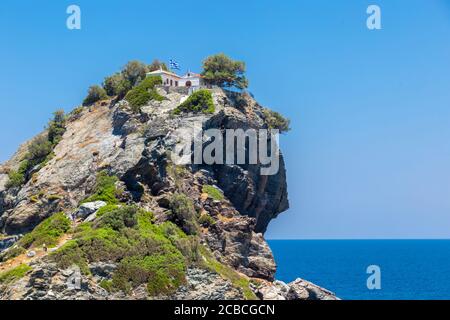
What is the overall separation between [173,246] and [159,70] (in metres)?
29.0

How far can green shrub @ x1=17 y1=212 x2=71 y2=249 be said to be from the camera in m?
56.4

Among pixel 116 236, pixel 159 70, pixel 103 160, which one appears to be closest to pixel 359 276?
pixel 159 70

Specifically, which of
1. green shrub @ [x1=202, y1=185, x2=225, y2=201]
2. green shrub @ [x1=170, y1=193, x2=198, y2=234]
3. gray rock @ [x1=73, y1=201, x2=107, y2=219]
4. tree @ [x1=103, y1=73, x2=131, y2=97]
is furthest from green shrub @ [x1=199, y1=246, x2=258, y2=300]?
tree @ [x1=103, y1=73, x2=131, y2=97]

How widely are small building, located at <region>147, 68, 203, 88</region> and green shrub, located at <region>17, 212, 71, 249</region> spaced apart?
23300mm

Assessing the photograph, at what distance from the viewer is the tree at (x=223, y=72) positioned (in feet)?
256

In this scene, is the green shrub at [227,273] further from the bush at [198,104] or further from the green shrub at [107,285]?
the bush at [198,104]

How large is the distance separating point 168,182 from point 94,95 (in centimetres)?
2491

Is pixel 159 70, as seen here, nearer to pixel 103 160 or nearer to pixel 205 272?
pixel 103 160

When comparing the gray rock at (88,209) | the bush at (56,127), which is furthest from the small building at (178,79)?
the gray rock at (88,209)

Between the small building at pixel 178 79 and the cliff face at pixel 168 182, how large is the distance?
7.17 feet

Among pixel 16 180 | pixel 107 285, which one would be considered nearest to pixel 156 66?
pixel 16 180

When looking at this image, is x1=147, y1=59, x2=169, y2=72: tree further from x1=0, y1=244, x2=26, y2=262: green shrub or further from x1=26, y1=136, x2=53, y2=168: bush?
x1=0, y1=244, x2=26, y2=262: green shrub

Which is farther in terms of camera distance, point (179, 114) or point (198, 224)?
point (179, 114)

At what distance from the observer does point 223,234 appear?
65875mm
